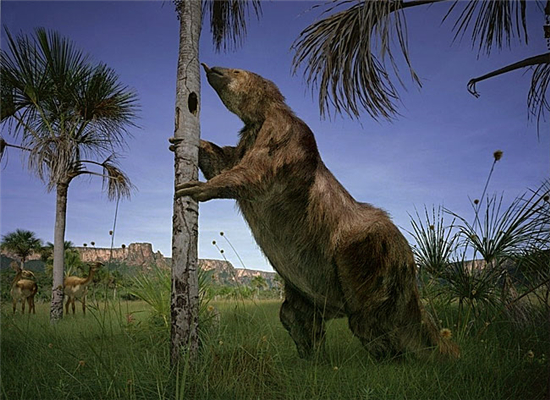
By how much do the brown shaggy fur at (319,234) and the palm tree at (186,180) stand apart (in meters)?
0.22

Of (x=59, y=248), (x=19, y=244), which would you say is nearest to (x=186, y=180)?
(x=59, y=248)

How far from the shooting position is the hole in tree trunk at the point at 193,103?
289cm

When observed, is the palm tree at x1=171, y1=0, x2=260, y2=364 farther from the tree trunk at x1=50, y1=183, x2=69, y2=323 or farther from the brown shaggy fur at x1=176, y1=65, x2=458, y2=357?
the tree trunk at x1=50, y1=183, x2=69, y2=323

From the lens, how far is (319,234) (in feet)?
9.51

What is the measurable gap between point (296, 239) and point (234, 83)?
1129mm

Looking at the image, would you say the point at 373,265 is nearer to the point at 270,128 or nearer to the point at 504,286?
the point at 270,128

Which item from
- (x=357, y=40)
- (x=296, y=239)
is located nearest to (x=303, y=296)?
(x=296, y=239)

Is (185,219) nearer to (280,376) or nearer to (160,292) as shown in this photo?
(280,376)

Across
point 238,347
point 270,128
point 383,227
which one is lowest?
point 238,347

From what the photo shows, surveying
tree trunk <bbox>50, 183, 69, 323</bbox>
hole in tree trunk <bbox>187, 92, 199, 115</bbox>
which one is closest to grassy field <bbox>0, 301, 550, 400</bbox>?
hole in tree trunk <bbox>187, 92, 199, 115</bbox>

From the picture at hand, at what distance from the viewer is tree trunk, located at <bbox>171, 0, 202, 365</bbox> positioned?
265cm

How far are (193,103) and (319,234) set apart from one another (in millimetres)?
1173

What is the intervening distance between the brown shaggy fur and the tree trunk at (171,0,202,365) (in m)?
0.22

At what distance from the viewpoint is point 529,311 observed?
3.73m
